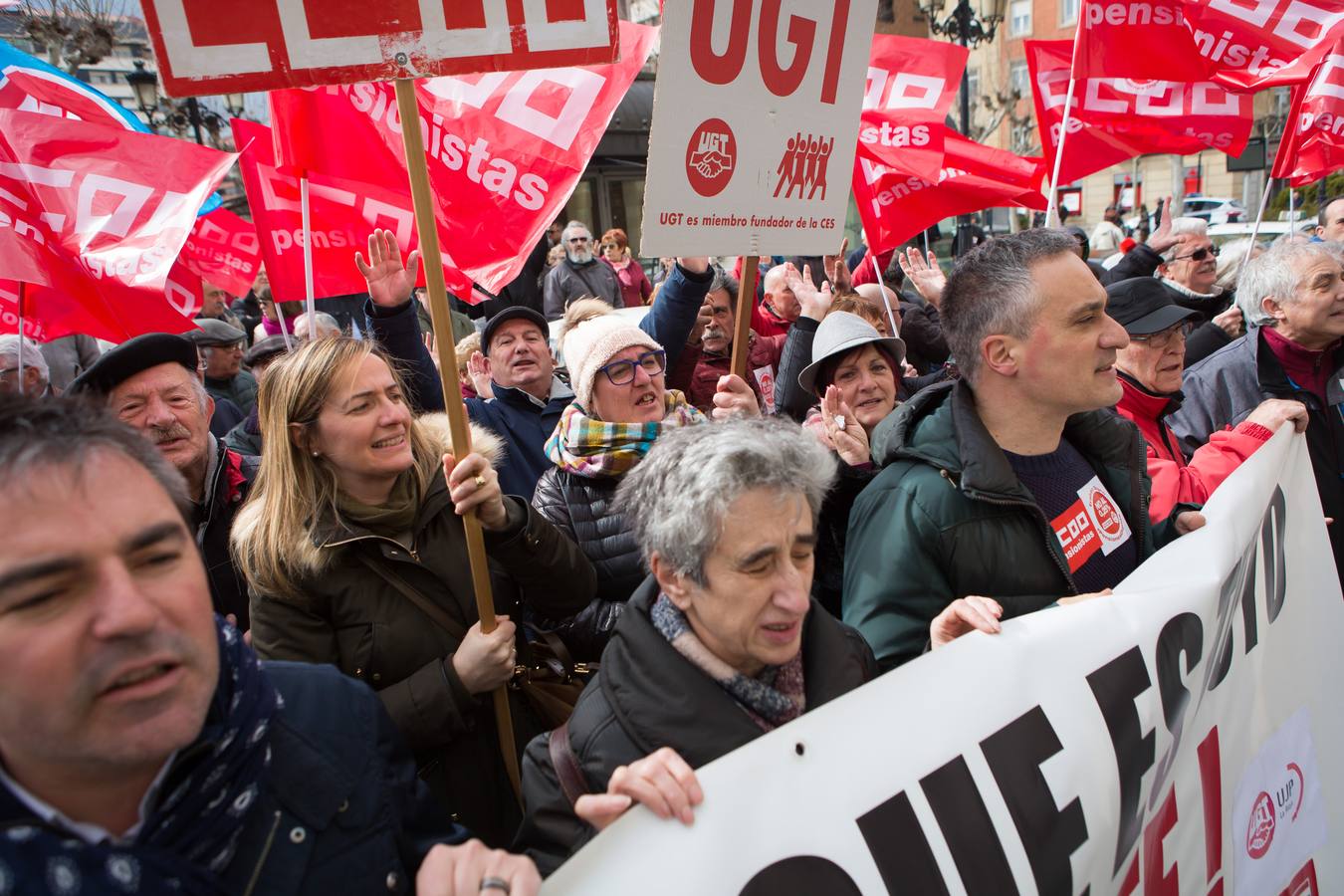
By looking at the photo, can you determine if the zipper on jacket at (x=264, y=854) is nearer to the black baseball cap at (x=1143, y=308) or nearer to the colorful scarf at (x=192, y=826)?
the colorful scarf at (x=192, y=826)

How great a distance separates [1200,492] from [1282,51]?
12.2 ft

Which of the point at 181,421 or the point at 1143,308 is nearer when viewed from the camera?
the point at 181,421

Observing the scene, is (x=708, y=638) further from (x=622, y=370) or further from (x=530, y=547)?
(x=622, y=370)

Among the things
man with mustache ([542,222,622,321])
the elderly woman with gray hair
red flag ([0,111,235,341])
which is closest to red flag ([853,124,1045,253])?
red flag ([0,111,235,341])

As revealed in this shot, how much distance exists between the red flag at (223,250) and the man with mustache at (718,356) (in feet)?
9.00

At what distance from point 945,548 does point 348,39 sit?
174 centimetres

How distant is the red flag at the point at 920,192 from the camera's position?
506 cm

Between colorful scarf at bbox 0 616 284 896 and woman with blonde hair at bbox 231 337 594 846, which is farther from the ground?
colorful scarf at bbox 0 616 284 896

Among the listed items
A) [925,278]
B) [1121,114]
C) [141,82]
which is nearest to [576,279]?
[925,278]

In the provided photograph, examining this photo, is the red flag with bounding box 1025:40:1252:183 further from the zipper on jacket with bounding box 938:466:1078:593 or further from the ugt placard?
the ugt placard

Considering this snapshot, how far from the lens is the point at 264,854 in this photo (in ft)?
4.17

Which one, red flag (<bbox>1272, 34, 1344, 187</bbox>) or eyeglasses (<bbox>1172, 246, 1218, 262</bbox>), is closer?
red flag (<bbox>1272, 34, 1344, 187</bbox>)

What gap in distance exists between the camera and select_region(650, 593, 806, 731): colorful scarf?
166 cm

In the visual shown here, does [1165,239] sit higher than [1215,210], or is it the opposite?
[1165,239]
